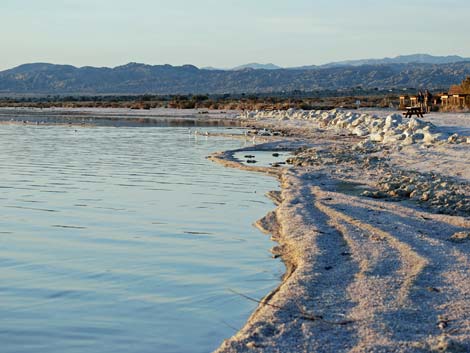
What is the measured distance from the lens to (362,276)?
788 centimetres

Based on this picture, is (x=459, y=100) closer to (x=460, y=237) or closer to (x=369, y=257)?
(x=460, y=237)

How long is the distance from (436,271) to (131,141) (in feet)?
78.1

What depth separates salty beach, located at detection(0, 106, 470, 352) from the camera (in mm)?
6035

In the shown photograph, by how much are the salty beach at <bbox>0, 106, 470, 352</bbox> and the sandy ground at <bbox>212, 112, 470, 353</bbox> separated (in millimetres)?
12

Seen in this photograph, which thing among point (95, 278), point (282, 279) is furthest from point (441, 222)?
point (95, 278)

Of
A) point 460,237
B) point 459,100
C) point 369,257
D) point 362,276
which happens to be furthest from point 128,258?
point 459,100

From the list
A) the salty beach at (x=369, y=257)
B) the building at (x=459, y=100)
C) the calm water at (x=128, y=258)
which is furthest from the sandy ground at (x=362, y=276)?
the building at (x=459, y=100)

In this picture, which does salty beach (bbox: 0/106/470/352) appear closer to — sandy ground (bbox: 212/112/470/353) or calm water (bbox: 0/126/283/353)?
sandy ground (bbox: 212/112/470/353)

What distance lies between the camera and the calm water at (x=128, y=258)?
6.69 m

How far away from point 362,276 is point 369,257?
0.89 metres

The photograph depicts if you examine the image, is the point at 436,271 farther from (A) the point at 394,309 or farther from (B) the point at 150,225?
(B) the point at 150,225

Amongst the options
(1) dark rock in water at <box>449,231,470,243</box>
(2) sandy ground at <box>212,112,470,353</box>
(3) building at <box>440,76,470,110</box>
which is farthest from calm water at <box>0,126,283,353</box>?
(3) building at <box>440,76,470,110</box>

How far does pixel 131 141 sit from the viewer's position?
3088 centimetres

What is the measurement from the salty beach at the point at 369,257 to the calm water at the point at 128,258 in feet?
1.36
